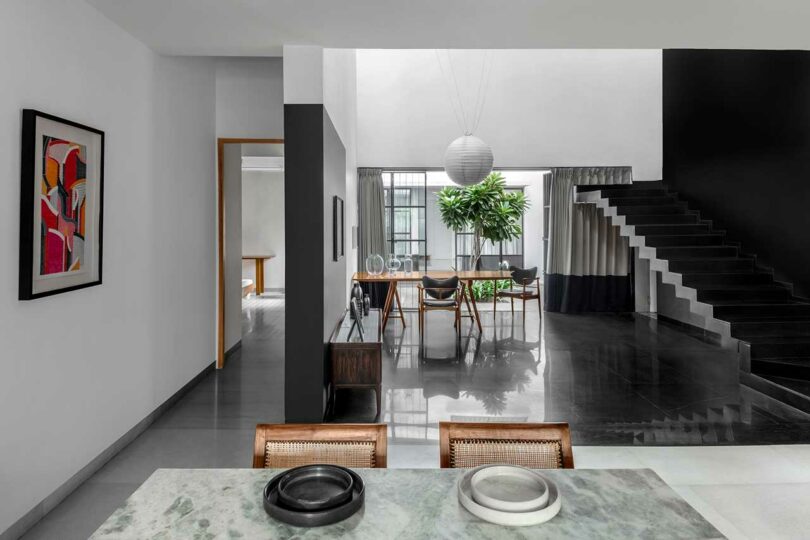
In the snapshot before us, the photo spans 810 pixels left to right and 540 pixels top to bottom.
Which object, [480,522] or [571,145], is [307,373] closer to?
[480,522]

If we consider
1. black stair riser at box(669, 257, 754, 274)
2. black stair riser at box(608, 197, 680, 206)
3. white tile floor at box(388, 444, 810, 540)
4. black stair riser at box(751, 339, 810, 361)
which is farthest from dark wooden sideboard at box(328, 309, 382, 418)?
black stair riser at box(608, 197, 680, 206)

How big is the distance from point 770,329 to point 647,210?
9.52 feet

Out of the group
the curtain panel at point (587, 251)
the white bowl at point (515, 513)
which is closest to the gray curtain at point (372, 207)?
the curtain panel at point (587, 251)

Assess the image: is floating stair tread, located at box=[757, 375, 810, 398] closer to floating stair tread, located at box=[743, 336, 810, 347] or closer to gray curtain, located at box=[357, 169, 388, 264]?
floating stair tread, located at box=[743, 336, 810, 347]

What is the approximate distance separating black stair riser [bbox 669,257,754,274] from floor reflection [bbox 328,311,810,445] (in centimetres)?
85

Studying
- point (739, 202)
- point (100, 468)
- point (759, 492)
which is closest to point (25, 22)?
point (100, 468)

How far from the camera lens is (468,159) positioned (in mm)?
5859

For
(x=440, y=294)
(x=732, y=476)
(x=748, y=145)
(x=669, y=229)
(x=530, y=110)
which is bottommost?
(x=732, y=476)

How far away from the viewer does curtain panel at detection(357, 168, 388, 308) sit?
8469 mm

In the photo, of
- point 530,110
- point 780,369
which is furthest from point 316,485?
point 530,110

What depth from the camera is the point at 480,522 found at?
42.9 inches

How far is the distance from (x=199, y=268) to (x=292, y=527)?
3980 mm

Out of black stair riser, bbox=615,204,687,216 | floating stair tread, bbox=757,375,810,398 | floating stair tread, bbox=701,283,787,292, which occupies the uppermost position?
black stair riser, bbox=615,204,687,216

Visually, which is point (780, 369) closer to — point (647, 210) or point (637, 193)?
point (647, 210)
